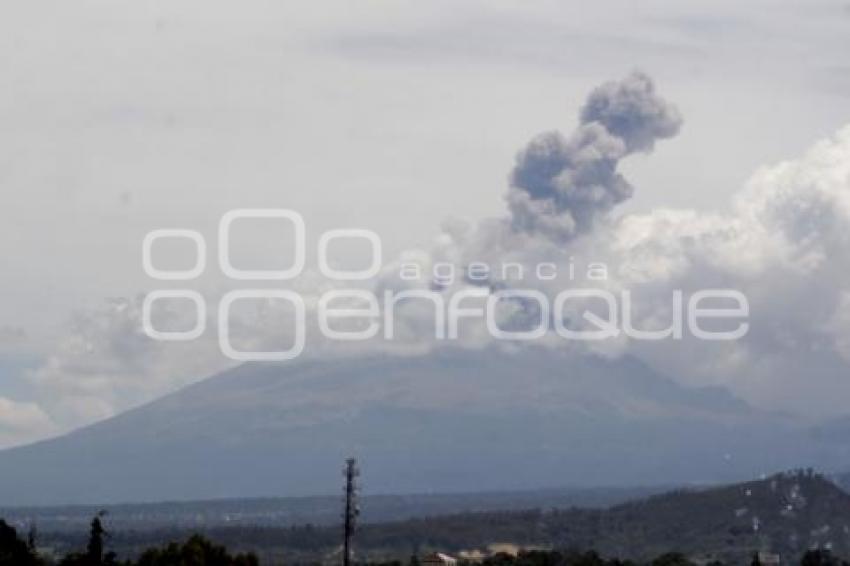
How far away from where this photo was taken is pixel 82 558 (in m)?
148

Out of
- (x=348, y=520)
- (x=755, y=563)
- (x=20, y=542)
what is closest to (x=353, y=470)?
(x=348, y=520)

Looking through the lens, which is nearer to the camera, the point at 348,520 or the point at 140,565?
the point at 348,520

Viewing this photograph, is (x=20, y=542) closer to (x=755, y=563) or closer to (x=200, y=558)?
(x=200, y=558)

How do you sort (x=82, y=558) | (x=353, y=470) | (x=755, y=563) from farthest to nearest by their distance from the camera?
1. (x=755, y=563)
2. (x=82, y=558)
3. (x=353, y=470)

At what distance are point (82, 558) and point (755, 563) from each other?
4949 centimetres

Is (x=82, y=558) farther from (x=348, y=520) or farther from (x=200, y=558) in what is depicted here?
(x=348, y=520)

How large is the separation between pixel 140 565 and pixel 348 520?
50.1 meters

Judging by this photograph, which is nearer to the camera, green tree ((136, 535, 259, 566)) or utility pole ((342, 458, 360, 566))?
utility pole ((342, 458, 360, 566))

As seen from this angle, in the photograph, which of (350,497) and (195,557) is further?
(195,557)

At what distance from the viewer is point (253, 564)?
15338 cm

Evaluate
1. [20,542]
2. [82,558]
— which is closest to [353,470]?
[82,558]

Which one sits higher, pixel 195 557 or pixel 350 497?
pixel 195 557

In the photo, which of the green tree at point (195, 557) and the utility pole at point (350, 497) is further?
the green tree at point (195, 557)

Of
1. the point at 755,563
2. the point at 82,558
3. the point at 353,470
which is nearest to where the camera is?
the point at 353,470
